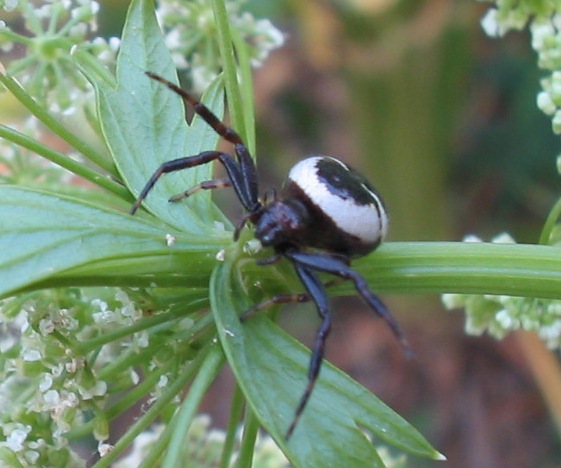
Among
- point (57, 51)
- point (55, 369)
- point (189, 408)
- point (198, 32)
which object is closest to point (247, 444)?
point (189, 408)

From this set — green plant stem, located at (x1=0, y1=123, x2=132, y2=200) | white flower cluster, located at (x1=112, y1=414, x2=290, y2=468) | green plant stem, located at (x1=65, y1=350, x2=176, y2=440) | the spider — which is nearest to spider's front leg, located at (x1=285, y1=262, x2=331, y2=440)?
the spider

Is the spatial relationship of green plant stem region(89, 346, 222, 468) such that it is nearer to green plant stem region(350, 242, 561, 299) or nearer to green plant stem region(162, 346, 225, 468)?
green plant stem region(162, 346, 225, 468)

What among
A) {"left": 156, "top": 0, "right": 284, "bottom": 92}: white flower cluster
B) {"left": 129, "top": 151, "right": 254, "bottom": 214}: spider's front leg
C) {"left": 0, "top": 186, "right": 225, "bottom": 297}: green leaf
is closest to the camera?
{"left": 0, "top": 186, "right": 225, "bottom": 297}: green leaf

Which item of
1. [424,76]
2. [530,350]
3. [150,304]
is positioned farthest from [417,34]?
[150,304]

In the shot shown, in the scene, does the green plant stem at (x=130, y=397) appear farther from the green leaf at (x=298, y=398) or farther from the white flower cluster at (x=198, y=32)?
the white flower cluster at (x=198, y=32)

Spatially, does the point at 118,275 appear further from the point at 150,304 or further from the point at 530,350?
the point at 530,350

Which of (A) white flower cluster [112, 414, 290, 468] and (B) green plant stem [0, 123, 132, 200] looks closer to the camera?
(B) green plant stem [0, 123, 132, 200]

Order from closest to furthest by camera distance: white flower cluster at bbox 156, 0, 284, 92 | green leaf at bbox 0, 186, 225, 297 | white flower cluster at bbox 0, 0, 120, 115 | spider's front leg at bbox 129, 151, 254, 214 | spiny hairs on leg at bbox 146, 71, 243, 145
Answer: green leaf at bbox 0, 186, 225, 297
spider's front leg at bbox 129, 151, 254, 214
spiny hairs on leg at bbox 146, 71, 243, 145
white flower cluster at bbox 0, 0, 120, 115
white flower cluster at bbox 156, 0, 284, 92

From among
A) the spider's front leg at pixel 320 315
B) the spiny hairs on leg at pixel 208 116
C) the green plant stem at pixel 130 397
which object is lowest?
the green plant stem at pixel 130 397

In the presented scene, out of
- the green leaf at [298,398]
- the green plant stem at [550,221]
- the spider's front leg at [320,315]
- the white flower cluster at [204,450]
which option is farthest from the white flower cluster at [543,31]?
the white flower cluster at [204,450]
